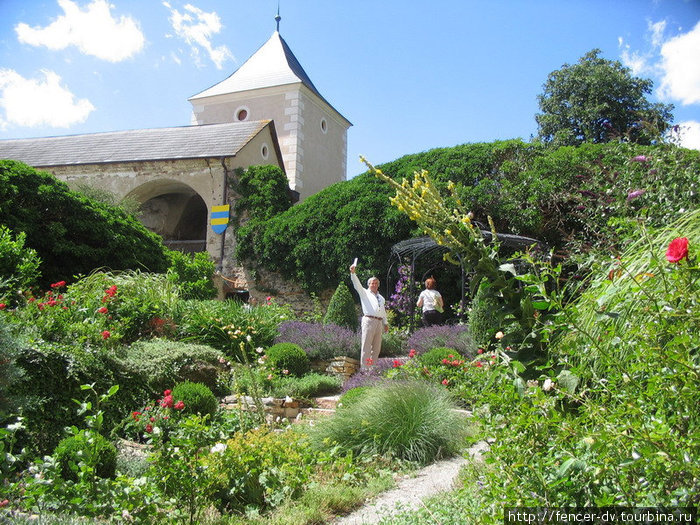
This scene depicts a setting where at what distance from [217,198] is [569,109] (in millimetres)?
14733

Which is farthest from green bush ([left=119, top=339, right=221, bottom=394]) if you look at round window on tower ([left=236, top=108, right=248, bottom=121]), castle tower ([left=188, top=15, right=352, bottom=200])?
round window on tower ([left=236, top=108, right=248, bottom=121])

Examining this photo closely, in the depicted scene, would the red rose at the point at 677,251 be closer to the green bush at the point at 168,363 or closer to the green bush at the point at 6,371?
the green bush at the point at 6,371

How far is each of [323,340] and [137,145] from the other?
12737mm

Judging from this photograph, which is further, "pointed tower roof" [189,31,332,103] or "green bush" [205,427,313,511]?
"pointed tower roof" [189,31,332,103]

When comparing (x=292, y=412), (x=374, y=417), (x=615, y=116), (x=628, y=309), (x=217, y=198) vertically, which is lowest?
(x=292, y=412)

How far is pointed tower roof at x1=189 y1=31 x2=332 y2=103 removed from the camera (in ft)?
70.9

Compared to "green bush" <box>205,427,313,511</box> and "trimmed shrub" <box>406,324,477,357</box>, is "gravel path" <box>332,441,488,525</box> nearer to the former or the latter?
"green bush" <box>205,427,313,511</box>

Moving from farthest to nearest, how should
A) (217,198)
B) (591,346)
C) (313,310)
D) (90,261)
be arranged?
(217,198), (313,310), (90,261), (591,346)

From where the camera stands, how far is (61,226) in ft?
31.4

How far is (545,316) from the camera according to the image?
7.65ft

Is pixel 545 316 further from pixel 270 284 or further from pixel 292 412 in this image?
pixel 270 284

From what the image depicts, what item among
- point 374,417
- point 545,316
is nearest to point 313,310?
point 374,417

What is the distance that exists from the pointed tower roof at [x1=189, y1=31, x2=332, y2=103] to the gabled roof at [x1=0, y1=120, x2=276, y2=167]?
4.00 metres

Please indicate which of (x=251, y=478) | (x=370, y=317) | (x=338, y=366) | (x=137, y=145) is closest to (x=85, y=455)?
(x=251, y=478)
